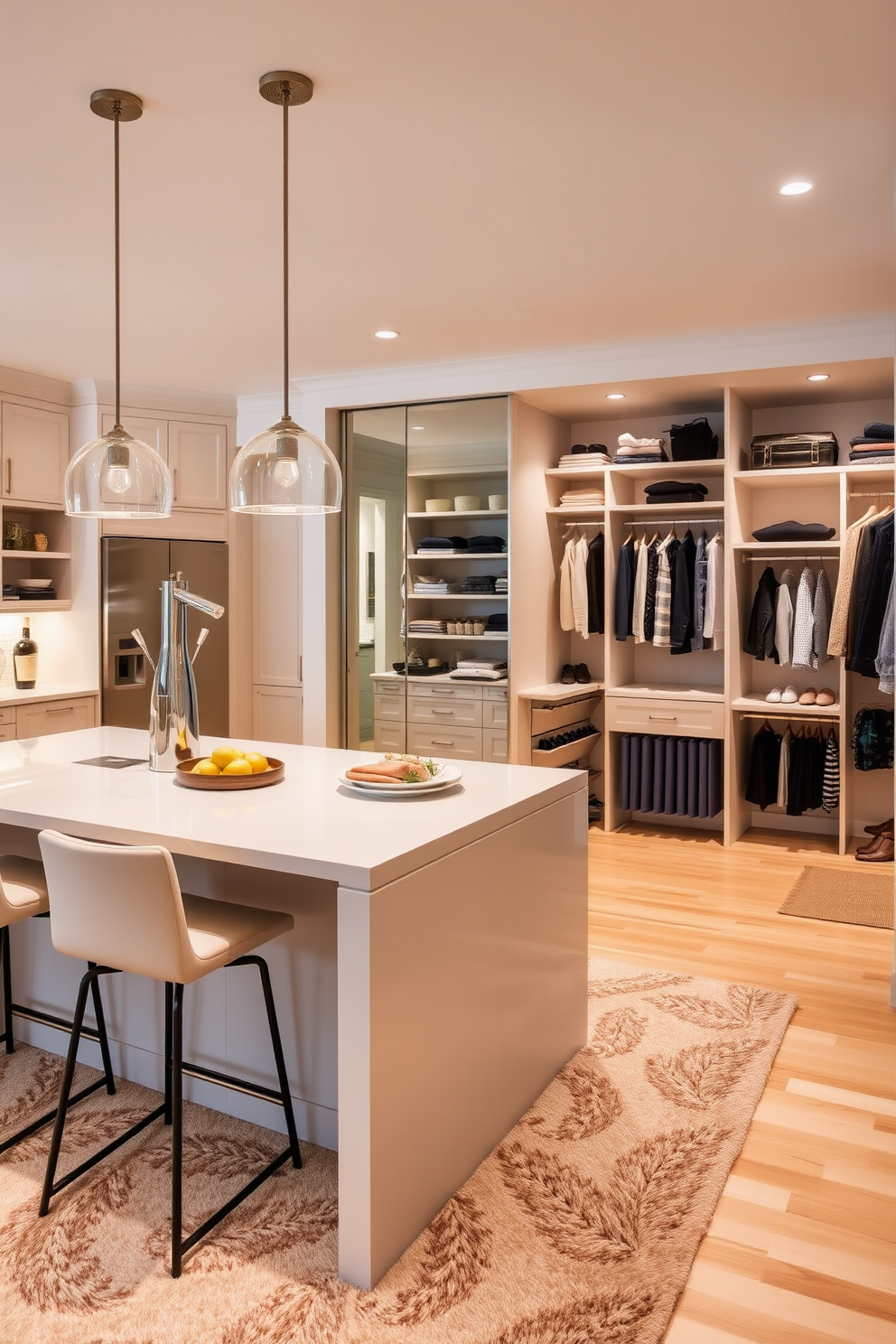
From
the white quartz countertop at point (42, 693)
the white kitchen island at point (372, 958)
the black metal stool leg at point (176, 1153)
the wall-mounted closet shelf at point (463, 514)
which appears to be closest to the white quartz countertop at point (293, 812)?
the white kitchen island at point (372, 958)

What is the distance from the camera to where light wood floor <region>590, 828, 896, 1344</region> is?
1851 mm

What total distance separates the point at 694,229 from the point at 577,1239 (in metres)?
3.03

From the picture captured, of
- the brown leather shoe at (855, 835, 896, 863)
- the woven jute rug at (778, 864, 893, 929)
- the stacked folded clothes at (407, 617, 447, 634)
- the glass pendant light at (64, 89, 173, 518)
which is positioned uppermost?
the glass pendant light at (64, 89, 173, 518)

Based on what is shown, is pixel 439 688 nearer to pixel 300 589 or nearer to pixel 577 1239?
pixel 300 589

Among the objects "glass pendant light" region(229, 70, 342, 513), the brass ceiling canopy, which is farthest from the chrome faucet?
the brass ceiling canopy

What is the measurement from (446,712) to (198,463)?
219cm

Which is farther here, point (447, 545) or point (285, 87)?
point (447, 545)

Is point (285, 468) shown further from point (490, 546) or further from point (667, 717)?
point (667, 717)

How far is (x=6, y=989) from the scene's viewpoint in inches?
114

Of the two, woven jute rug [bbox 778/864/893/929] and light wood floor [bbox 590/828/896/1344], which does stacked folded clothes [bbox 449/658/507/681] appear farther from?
woven jute rug [bbox 778/864/893/929]

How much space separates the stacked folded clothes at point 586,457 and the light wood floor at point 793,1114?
7.24 ft

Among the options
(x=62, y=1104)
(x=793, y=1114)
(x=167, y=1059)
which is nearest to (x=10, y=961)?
(x=167, y=1059)

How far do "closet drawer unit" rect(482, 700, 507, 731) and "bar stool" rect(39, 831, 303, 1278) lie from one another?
10.3 feet

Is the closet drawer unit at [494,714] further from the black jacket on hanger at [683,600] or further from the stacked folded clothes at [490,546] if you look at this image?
the black jacket on hanger at [683,600]
